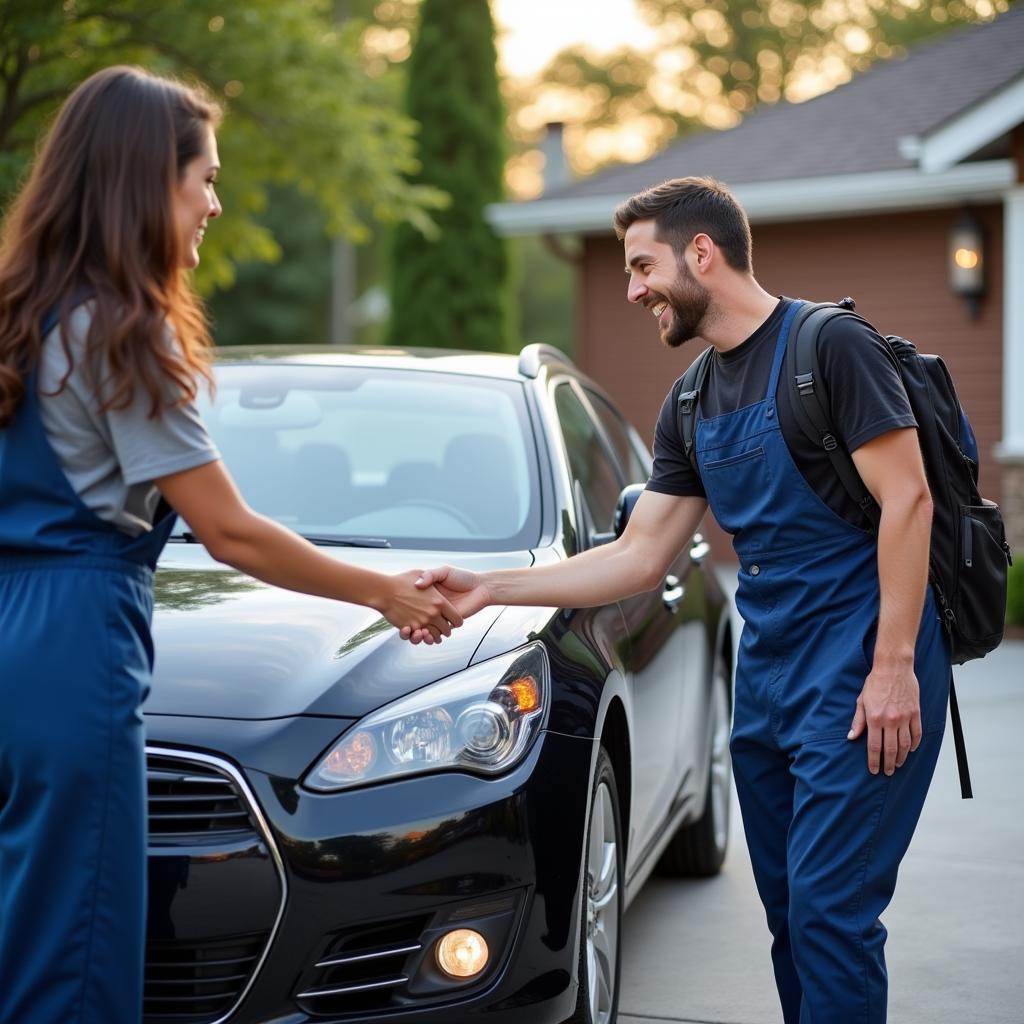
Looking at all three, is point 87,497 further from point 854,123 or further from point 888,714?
point 854,123

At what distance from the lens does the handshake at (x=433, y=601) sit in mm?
3203

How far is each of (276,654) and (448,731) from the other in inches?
16.5

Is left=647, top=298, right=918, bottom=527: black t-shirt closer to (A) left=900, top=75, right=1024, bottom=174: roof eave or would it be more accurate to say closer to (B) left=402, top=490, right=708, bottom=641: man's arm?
(B) left=402, top=490, right=708, bottom=641: man's arm

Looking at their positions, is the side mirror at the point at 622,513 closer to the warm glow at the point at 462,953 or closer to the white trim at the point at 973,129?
the warm glow at the point at 462,953

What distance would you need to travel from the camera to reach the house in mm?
13117

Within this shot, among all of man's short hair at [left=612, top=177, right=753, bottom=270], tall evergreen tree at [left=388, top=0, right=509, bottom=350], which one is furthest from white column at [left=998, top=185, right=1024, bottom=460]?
man's short hair at [left=612, top=177, right=753, bottom=270]

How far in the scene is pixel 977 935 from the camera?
15.7 feet

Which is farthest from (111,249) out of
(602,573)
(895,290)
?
(895,290)

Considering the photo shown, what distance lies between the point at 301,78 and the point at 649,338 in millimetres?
5263

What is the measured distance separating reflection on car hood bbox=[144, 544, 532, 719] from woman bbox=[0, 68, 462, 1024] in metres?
0.82

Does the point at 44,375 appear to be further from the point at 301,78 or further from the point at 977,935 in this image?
the point at 301,78

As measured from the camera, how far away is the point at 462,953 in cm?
307

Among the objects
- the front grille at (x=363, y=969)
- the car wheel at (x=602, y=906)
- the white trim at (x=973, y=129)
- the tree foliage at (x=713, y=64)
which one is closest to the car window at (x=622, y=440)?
the car wheel at (x=602, y=906)

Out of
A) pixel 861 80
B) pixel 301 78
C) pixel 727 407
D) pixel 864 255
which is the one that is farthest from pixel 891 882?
pixel 861 80
